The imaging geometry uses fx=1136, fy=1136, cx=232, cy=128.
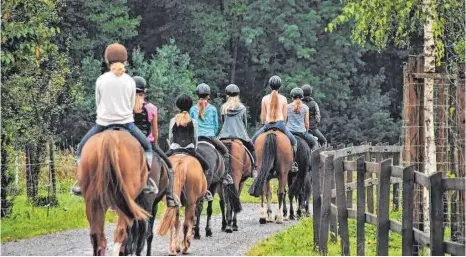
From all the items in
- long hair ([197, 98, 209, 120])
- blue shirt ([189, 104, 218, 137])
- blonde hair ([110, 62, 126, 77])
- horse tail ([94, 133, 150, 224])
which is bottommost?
horse tail ([94, 133, 150, 224])

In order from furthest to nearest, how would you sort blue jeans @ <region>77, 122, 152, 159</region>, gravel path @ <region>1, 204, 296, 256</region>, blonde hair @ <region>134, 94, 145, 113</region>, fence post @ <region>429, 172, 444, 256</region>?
gravel path @ <region>1, 204, 296, 256</region> → blonde hair @ <region>134, 94, 145, 113</region> → blue jeans @ <region>77, 122, 152, 159</region> → fence post @ <region>429, 172, 444, 256</region>

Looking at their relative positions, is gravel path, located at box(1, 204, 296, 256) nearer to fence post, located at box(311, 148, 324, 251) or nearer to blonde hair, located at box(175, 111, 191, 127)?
fence post, located at box(311, 148, 324, 251)

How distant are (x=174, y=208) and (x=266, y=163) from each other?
6786 mm

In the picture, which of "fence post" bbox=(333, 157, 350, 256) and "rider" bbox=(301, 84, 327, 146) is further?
"rider" bbox=(301, 84, 327, 146)

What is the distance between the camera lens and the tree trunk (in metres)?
17.4

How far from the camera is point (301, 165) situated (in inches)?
985

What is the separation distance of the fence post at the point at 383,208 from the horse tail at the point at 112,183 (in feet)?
9.87

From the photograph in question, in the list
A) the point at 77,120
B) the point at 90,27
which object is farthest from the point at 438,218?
the point at 90,27

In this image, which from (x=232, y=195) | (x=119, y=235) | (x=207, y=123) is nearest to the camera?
(x=119, y=235)

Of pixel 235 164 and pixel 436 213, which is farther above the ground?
pixel 436 213

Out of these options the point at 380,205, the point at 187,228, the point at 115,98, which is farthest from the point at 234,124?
the point at 380,205

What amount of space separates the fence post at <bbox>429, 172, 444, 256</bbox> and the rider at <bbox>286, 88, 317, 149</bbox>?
1267 centimetres

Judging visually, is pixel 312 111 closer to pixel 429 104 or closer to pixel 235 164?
pixel 235 164

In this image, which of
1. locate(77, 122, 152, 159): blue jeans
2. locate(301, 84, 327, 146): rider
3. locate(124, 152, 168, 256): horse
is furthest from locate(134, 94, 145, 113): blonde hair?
locate(301, 84, 327, 146): rider
